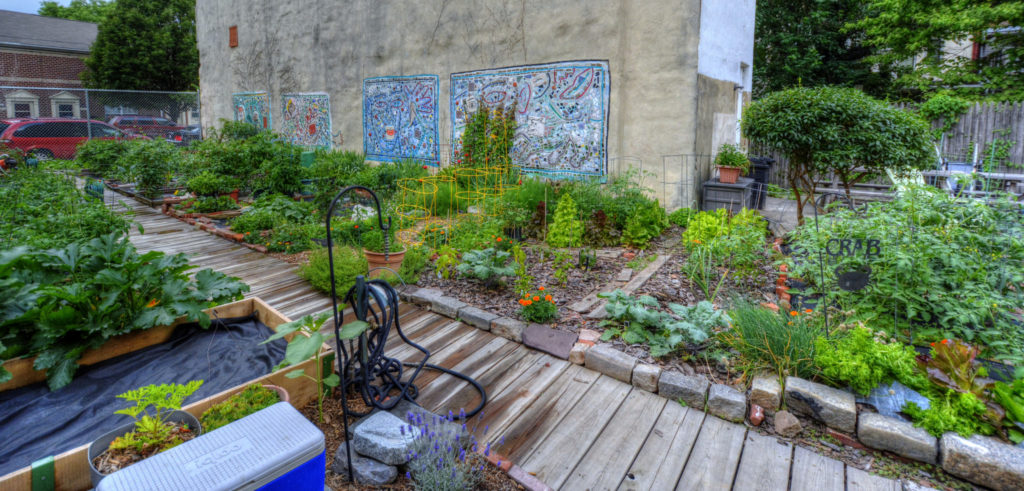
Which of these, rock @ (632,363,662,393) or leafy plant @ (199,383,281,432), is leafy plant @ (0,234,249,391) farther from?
rock @ (632,363,662,393)

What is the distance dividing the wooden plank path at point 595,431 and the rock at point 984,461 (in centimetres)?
28

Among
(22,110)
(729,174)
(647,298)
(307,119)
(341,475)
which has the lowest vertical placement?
(341,475)

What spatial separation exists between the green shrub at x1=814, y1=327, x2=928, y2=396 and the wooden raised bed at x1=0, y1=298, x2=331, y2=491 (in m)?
2.61

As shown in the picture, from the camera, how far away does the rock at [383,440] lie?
2156mm

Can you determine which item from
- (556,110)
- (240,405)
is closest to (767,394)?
(240,405)

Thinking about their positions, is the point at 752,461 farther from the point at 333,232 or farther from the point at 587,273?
the point at 333,232

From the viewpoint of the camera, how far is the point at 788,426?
8.19ft

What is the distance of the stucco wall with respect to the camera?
683cm

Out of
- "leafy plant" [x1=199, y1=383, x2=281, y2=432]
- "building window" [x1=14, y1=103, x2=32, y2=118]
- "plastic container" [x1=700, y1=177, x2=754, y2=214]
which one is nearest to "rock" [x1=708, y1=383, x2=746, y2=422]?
"leafy plant" [x1=199, y1=383, x2=281, y2=432]

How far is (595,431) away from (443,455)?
848mm

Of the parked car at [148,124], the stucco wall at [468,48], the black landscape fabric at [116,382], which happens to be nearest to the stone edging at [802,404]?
the black landscape fabric at [116,382]

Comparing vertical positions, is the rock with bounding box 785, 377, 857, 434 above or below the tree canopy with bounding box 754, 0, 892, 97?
below

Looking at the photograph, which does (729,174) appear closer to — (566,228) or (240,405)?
(566,228)

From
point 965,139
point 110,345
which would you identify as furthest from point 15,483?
point 965,139
